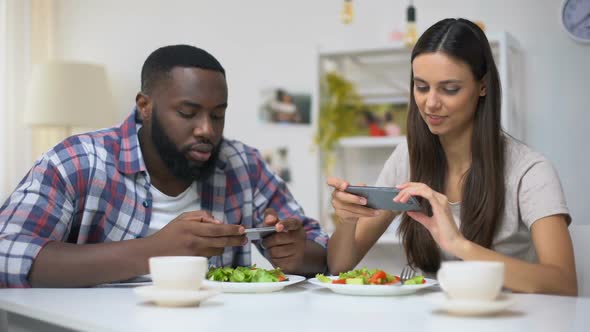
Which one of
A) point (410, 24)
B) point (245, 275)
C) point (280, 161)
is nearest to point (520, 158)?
point (245, 275)

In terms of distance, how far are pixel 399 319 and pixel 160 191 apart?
0.96 metres

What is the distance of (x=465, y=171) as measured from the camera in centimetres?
175

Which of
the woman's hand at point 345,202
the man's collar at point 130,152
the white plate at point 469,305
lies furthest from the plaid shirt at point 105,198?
the white plate at point 469,305

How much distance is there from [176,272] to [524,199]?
870 mm

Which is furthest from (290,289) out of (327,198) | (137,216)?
(327,198)

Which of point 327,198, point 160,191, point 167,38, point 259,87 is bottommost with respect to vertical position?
point 327,198

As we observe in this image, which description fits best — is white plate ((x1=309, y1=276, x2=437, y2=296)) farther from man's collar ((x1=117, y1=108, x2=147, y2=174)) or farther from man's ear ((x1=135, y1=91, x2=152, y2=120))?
man's ear ((x1=135, y1=91, x2=152, y2=120))

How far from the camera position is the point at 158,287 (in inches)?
42.9

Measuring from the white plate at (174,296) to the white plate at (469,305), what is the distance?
34 centimetres

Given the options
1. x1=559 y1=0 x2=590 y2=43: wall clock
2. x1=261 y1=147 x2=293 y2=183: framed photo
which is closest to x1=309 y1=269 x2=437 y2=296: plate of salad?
x1=559 y1=0 x2=590 y2=43: wall clock

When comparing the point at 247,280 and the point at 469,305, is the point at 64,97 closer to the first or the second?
the point at 247,280

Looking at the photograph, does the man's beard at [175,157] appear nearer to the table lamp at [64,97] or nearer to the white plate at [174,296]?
the white plate at [174,296]

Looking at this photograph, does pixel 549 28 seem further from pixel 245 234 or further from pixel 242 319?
pixel 242 319

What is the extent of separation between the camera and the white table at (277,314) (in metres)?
0.92
